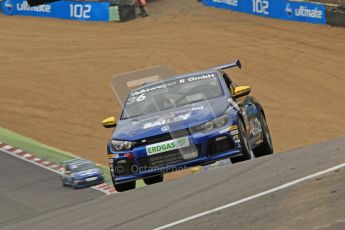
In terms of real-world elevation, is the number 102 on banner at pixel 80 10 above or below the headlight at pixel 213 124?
below

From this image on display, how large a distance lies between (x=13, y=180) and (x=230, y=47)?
44.5 ft

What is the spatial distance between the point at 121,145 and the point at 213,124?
1.23m

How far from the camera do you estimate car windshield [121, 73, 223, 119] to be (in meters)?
12.7

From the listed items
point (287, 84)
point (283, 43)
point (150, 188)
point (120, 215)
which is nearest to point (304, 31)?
point (283, 43)

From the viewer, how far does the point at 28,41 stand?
109ft

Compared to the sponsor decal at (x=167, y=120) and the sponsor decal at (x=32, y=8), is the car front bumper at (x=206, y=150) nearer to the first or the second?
the sponsor decal at (x=167, y=120)

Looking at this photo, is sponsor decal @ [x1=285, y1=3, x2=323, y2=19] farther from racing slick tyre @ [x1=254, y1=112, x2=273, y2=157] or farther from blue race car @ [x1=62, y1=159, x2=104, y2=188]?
racing slick tyre @ [x1=254, y1=112, x2=273, y2=157]

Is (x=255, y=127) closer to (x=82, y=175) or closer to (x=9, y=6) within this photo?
(x=82, y=175)

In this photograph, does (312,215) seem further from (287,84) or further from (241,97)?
(287,84)

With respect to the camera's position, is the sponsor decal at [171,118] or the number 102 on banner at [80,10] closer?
the sponsor decal at [171,118]

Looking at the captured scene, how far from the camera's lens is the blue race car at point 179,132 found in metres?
11.7

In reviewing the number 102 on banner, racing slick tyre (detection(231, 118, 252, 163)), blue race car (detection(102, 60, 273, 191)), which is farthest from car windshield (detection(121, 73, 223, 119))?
the number 102 on banner

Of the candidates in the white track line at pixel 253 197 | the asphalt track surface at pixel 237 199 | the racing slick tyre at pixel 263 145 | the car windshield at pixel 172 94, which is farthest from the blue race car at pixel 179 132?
the white track line at pixel 253 197

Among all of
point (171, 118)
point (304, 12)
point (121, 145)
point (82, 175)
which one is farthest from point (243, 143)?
point (304, 12)
